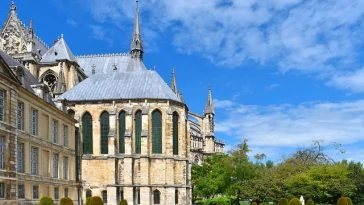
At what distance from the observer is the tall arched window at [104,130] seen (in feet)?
191

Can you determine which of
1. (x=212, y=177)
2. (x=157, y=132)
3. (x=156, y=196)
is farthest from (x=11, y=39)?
(x=212, y=177)

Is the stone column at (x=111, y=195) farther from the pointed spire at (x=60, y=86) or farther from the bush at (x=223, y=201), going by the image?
the bush at (x=223, y=201)

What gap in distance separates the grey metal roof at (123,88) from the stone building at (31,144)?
974cm

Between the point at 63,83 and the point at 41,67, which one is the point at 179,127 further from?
the point at 41,67

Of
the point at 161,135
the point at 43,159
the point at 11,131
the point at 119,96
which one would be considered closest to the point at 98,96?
the point at 119,96

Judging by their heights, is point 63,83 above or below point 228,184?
above

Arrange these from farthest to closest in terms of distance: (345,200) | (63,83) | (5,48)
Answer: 1. (5,48)
2. (63,83)
3. (345,200)

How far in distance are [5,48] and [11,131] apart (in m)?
43.8

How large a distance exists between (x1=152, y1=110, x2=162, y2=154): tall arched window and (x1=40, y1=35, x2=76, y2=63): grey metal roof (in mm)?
18998

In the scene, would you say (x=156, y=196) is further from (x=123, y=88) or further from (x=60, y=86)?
(x=60, y=86)

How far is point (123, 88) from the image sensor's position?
60000 millimetres

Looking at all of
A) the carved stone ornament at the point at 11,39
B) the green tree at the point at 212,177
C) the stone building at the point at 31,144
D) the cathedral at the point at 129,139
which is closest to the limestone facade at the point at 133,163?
the cathedral at the point at 129,139

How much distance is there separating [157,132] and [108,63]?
79.7 ft

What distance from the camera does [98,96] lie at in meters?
59.4
